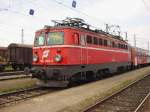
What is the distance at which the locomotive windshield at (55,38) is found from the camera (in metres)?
16.9

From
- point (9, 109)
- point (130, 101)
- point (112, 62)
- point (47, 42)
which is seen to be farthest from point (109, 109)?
point (112, 62)

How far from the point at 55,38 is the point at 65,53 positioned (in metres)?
1.20

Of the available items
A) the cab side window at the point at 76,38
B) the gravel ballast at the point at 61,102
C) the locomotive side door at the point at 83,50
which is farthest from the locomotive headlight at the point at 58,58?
the gravel ballast at the point at 61,102

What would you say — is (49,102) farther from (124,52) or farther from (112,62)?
(124,52)

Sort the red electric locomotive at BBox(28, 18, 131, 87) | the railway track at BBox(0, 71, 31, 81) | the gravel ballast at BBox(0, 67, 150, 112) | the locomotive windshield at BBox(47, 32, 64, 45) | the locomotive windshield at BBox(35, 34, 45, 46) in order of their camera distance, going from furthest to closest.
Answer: the railway track at BBox(0, 71, 31, 81)
the locomotive windshield at BBox(35, 34, 45, 46)
the locomotive windshield at BBox(47, 32, 64, 45)
the red electric locomotive at BBox(28, 18, 131, 87)
the gravel ballast at BBox(0, 67, 150, 112)

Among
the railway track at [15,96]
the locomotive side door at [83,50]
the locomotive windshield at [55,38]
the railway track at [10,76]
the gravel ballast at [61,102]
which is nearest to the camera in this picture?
the gravel ballast at [61,102]

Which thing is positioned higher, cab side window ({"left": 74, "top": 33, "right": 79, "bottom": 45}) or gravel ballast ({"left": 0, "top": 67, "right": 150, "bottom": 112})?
cab side window ({"left": 74, "top": 33, "right": 79, "bottom": 45})

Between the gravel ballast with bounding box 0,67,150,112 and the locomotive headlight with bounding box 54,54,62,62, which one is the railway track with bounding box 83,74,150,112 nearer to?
the gravel ballast with bounding box 0,67,150,112

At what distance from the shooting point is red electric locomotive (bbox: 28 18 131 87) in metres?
16.5

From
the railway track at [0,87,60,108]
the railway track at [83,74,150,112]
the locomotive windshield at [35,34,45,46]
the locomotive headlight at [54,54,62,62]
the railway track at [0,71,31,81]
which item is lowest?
the railway track at [83,74,150,112]

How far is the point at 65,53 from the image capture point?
54.2 feet

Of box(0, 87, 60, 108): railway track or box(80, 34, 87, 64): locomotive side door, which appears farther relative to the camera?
box(80, 34, 87, 64): locomotive side door

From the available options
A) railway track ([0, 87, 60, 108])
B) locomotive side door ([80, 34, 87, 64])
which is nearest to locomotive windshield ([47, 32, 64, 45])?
locomotive side door ([80, 34, 87, 64])

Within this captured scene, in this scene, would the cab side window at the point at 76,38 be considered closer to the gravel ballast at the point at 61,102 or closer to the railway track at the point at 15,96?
the gravel ballast at the point at 61,102
